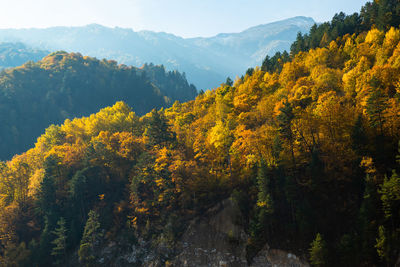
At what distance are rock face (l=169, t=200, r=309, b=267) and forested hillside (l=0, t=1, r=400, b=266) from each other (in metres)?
1.32

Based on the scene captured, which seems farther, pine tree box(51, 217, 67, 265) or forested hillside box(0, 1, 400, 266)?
pine tree box(51, 217, 67, 265)

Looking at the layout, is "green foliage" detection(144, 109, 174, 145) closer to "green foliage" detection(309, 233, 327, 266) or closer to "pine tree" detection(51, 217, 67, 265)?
"pine tree" detection(51, 217, 67, 265)

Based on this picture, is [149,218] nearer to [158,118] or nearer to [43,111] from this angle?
[158,118]

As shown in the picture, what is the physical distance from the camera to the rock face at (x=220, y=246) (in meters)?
41.7

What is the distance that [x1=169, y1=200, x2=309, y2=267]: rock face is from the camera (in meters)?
41.7

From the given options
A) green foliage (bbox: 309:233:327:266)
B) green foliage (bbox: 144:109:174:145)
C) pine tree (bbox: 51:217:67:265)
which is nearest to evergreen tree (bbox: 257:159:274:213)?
green foliage (bbox: 309:233:327:266)

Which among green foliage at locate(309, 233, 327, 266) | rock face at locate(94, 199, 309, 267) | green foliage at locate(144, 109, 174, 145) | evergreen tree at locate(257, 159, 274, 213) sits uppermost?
green foliage at locate(144, 109, 174, 145)

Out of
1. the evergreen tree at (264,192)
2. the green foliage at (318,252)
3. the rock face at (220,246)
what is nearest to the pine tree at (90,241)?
the rock face at (220,246)

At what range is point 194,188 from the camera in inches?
1977

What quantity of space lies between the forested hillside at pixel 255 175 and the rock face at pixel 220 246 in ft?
4.35

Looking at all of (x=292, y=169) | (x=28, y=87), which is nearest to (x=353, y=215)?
(x=292, y=169)

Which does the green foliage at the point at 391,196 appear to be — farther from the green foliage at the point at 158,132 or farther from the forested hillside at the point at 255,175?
the green foliage at the point at 158,132

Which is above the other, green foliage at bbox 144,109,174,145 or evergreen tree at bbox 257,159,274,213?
green foliage at bbox 144,109,174,145

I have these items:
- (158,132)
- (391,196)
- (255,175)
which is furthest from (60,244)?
(391,196)
